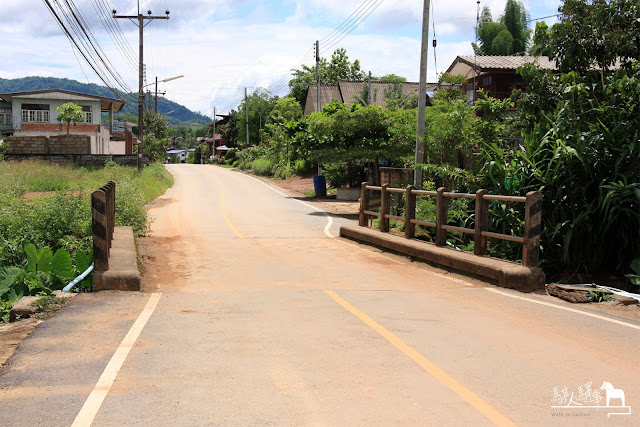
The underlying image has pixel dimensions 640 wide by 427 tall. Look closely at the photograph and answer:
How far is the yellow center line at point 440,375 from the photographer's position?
4.44 metres

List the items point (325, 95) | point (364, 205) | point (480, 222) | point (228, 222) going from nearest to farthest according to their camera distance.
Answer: point (480, 222), point (364, 205), point (228, 222), point (325, 95)

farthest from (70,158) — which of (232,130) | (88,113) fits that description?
(232,130)

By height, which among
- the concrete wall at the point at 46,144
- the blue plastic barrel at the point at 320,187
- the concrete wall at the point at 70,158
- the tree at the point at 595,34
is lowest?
the blue plastic barrel at the point at 320,187

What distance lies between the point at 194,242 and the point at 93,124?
144 feet

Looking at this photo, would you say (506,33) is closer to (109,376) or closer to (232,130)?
(232,130)

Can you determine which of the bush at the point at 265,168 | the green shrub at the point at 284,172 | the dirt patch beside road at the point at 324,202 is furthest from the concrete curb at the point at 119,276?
the bush at the point at 265,168

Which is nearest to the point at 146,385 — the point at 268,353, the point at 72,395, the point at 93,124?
the point at 72,395

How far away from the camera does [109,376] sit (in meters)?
5.14

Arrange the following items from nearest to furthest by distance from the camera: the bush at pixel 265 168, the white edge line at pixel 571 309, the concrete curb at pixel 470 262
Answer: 1. the white edge line at pixel 571 309
2. the concrete curb at pixel 470 262
3. the bush at pixel 265 168

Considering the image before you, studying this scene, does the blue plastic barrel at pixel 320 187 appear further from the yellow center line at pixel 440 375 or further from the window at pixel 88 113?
the window at pixel 88 113

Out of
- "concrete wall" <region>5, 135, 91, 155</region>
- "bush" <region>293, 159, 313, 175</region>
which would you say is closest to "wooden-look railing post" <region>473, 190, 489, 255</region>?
"concrete wall" <region>5, 135, 91, 155</region>

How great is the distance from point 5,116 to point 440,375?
5969 cm

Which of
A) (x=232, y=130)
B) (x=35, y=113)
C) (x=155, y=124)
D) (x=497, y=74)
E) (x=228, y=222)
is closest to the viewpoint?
(x=228, y=222)

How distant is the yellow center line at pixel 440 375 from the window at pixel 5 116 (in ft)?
187
